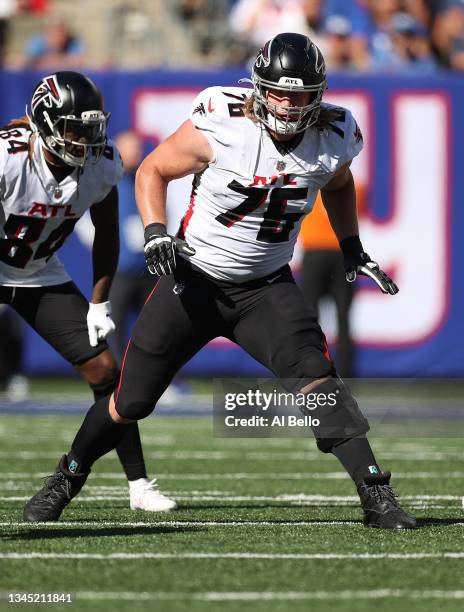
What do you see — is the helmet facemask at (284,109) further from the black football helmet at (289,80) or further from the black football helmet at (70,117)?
the black football helmet at (70,117)

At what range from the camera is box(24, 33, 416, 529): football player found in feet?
15.6

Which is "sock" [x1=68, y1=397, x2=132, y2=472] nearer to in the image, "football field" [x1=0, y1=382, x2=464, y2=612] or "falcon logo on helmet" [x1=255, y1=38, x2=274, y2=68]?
"football field" [x1=0, y1=382, x2=464, y2=612]

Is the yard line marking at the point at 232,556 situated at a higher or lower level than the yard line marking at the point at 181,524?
higher

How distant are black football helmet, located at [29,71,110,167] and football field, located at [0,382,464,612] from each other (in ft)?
4.77

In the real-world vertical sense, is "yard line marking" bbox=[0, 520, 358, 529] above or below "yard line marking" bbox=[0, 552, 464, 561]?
below

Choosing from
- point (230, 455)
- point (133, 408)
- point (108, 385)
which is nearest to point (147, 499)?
point (108, 385)

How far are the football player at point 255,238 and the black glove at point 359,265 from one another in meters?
0.02

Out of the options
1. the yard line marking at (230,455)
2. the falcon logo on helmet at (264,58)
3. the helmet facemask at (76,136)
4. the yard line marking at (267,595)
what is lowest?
the yard line marking at (230,455)

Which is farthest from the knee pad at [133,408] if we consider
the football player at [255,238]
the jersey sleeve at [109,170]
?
the jersey sleeve at [109,170]

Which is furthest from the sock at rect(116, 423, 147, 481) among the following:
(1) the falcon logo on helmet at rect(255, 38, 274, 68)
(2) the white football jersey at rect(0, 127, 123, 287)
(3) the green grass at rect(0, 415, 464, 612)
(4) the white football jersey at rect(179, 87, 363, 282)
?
(1) the falcon logo on helmet at rect(255, 38, 274, 68)

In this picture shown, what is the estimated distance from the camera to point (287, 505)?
5.73 meters

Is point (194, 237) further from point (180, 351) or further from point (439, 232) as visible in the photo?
point (439, 232)

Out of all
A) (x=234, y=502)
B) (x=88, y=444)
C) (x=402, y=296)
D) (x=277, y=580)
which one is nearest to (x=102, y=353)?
(x=88, y=444)

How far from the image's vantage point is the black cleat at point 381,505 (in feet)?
15.7
